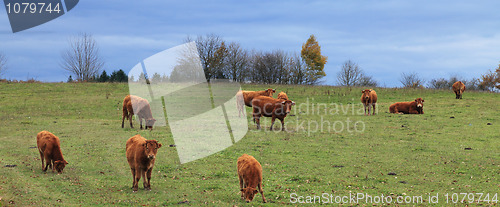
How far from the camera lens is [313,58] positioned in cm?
9894

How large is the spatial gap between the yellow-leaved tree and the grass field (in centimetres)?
6255

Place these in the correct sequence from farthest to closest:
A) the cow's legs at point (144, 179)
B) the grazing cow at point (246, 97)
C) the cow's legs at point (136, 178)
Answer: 1. the grazing cow at point (246, 97)
2. the cow's legs at point (144, 179)
3. the cow's legs at point (136, 178)

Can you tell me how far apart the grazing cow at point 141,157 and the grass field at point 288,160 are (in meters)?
0.49

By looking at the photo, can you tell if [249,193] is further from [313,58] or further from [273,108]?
[313,58]

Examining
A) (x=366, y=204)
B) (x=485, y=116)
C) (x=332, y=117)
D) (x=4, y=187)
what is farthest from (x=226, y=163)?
(x=485, y=116)

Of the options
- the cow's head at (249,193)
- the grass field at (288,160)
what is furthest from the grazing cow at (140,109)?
the cow's head at (249,193)

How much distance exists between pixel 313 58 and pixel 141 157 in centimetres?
8935

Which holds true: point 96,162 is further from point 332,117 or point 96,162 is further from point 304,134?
point 332,117

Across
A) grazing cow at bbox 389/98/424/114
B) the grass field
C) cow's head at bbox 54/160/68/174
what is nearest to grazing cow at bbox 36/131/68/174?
cow's head at bbox 54/160/68/174

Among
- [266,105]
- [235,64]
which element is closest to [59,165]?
[266,105]

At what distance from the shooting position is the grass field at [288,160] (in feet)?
42.6

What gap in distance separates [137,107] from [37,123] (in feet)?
29.0

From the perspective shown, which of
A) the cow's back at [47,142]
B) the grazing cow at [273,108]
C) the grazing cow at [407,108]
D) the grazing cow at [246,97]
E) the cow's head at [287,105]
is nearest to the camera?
the cow's back at [47,142]

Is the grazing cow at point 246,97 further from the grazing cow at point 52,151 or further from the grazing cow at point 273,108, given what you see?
the grazing cow at point 52,151
